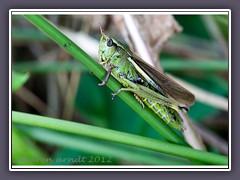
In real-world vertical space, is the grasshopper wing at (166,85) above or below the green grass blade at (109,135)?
above

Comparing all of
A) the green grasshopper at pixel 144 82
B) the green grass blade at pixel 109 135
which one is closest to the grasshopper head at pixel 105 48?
the green grasshopper at pixel 144 82

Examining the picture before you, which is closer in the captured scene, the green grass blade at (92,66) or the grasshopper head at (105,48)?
the green grass blade at (92,66)

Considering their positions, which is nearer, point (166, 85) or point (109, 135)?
point (109, 135)

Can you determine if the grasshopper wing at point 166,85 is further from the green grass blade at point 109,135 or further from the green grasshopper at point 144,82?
the green grass blade at point 109,135

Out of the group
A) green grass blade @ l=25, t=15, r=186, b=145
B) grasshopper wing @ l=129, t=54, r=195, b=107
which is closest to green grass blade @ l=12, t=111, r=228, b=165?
green grass blade @ l=25, t=15, r=186, b=145

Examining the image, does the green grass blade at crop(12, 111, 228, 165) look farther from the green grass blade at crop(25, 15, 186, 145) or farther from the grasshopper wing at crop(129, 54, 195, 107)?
→ the grasshopper wing at crop(129, 54, 195, 107)

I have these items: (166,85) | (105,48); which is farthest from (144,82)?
(105,48)

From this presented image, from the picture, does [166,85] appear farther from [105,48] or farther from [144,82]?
[105,48]

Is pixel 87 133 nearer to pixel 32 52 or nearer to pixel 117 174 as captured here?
pixel 117 174
